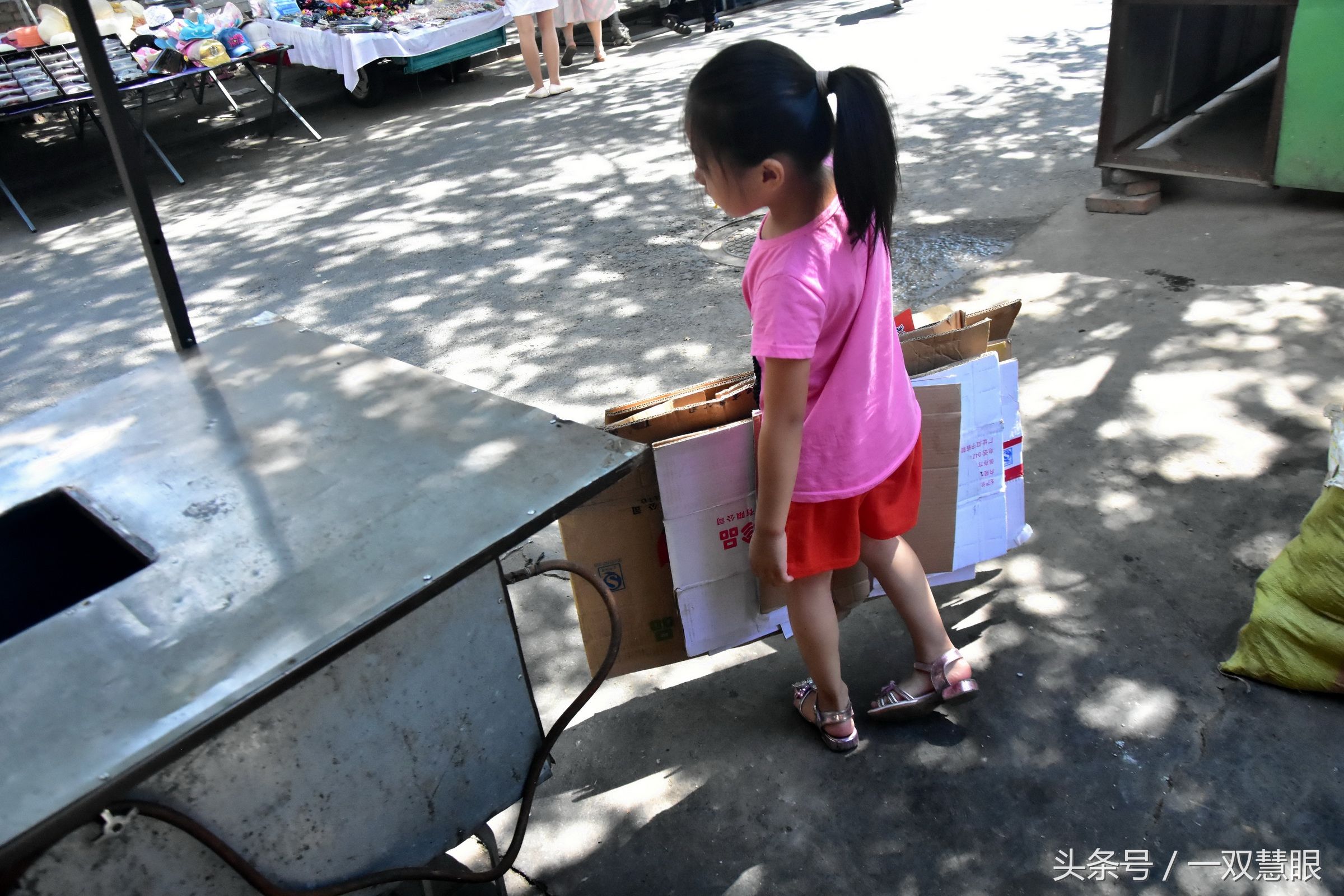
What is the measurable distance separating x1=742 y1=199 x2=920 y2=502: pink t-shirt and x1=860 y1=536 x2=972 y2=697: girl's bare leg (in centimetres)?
25

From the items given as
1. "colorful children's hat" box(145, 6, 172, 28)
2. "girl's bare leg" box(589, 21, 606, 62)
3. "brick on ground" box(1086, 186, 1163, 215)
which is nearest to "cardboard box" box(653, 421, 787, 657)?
"brick on ground" box(1086, 186, 1163, 215)

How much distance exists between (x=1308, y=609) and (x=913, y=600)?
0.77 m

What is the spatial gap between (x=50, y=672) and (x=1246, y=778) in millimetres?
1990

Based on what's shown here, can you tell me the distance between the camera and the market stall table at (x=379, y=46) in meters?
7.71

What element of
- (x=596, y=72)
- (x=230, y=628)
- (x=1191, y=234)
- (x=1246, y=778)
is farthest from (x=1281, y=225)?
(x=596, y=72)

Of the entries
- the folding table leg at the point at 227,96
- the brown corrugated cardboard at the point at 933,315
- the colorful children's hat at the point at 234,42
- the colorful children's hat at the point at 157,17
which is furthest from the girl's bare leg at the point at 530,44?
the brown corrugated cardboard at the point at 933,315

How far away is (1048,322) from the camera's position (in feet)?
12.2

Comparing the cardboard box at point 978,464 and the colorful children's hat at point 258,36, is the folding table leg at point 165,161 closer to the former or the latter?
the colorful children's hat at point 258,36

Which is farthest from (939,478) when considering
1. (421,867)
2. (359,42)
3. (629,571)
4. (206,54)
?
(359,42)

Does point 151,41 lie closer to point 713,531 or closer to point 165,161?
point 165,161

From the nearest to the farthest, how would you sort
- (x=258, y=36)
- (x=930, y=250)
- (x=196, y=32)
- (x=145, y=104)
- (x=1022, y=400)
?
(x=1022, y=400) → (x=930, y=250) → (x=196, y=32) → (x=145, y=104) → (x=258, y=36)

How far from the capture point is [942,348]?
7.15ft

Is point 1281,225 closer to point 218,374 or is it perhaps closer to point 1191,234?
point 1191,234

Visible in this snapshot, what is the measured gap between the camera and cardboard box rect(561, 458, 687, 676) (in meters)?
2.07
